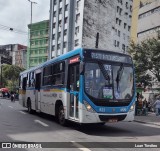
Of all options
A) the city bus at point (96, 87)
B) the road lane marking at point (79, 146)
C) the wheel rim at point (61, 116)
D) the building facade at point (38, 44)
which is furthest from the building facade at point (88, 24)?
the road lane marking at point (79, 146)

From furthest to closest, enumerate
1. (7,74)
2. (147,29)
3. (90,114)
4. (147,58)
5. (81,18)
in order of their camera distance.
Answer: (7,74) → (81,18) → (147,29) → (147,58) → (90,114)

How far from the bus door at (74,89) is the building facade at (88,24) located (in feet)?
163

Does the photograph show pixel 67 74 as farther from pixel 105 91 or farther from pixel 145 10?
pixel 145 10

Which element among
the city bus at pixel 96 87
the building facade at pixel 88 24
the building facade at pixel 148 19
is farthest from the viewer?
the building facade at pixel 88 24

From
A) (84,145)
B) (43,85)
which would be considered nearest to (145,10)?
(43,85)

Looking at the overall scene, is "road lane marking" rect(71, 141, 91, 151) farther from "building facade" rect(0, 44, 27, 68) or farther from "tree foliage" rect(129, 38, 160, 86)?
"building facade" rect(0, 44, 27, 68)

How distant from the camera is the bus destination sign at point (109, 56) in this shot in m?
13.4

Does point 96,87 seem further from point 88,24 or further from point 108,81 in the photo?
point 88,24

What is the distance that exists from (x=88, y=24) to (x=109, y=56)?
175 feet

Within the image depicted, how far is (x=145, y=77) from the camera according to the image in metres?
29.8

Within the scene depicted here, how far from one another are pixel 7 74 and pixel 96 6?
1464 inches

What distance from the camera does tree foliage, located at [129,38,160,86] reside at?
28.7 m

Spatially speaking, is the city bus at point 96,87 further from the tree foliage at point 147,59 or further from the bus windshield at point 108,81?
the tree foliage at point 147,59

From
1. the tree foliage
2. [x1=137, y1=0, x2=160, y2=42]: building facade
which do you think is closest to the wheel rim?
the tree foliage
